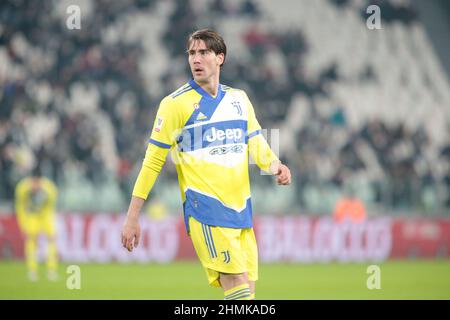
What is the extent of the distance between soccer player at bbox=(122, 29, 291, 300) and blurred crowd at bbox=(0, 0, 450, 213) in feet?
42.3

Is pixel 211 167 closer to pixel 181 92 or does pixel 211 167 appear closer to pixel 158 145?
pixel 158 145

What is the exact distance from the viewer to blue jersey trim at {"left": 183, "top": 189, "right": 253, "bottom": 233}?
23.2ft

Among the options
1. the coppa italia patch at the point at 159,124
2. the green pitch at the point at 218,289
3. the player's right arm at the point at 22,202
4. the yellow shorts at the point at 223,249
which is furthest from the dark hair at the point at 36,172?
the coppa italia patch at the point at 159,124

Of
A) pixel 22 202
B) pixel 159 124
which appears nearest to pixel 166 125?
pixel 159 124

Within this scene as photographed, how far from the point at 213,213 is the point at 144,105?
16.2 meters

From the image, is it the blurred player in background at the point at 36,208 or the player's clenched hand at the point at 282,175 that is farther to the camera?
the blurred player in background at the point at 36,208

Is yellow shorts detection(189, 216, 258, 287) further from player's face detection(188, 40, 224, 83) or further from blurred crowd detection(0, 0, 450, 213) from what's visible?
blurred crowd detection(0, 0, 450, 213)

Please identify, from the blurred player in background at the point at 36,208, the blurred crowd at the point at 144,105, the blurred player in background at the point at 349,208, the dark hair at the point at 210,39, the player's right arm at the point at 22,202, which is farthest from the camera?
the blurred player in background at the point at 349,208

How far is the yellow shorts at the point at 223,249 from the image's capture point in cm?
699

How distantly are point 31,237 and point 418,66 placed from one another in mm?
15144

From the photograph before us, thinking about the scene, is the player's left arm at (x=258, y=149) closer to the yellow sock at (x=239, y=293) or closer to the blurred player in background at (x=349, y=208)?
the yellow sock at (x=239, y=293)

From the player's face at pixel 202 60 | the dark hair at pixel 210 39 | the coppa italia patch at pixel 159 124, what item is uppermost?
the dark hair at pixel 210 39

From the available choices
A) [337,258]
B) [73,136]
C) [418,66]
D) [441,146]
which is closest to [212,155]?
[73,136]

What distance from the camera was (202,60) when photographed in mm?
7016
